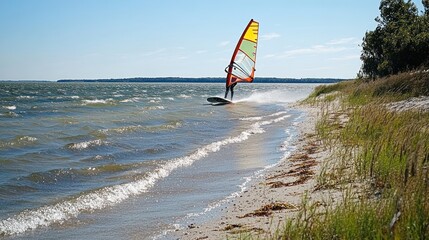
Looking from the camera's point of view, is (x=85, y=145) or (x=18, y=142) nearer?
(x=85, y=145)

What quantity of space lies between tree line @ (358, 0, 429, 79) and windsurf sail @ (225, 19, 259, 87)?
947 cm

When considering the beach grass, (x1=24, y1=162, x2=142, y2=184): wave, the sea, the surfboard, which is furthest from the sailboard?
the beach grass

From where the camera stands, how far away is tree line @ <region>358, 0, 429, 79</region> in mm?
28000

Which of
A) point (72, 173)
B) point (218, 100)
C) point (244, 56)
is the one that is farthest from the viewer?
A: point (218, 100)

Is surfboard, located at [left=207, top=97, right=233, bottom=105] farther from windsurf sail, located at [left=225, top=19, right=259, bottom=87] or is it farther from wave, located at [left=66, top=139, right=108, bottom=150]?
wave, located at [left=66, top=139, right=108, bottom=150]

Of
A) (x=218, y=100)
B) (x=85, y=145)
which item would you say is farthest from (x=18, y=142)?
(x=218, y=100)

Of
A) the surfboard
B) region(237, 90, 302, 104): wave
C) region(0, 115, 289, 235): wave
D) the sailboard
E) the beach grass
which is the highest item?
the sailboard

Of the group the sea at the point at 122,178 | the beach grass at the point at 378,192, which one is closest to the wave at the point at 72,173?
the sea at the point at 122,178

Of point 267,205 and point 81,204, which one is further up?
point 267,205

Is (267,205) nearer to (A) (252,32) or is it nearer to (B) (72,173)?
(B) (72,173)

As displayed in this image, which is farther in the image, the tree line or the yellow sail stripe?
the yellow sail stripe

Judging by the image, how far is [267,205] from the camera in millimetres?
6508

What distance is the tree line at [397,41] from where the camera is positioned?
2800cm

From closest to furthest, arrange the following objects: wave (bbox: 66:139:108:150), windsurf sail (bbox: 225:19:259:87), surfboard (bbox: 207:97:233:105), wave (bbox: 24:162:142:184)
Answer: wave (bbox: 24:162:142:184) → wave (bbox: 66:139:108:150) → windsurf sail (bbox: 225:19:259:87) → surfboard (bbox: 207:97:233:105)
